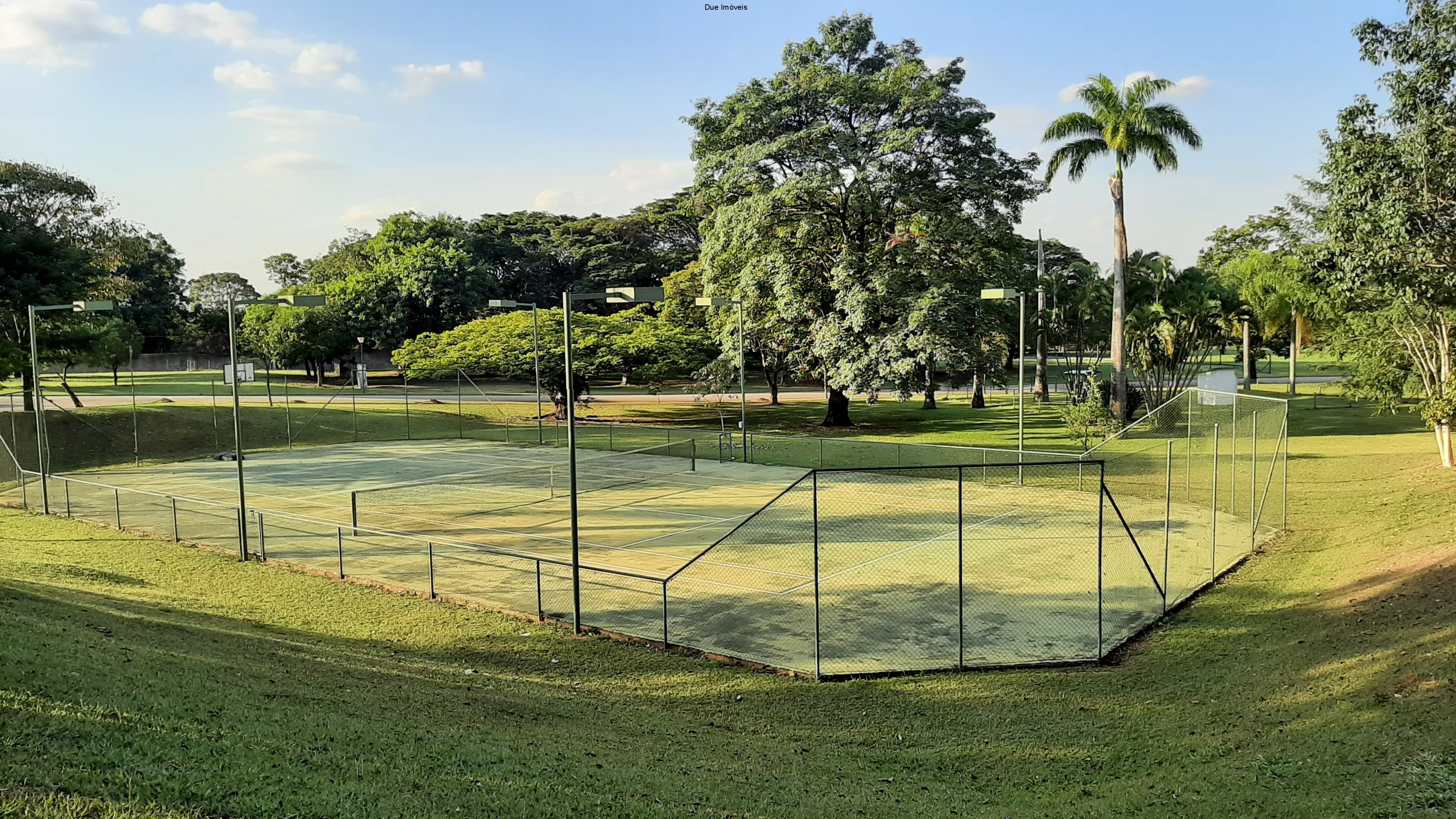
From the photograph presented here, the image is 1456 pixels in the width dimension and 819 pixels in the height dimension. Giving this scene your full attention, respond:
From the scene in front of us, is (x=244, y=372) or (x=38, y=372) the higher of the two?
(x=38, y=372)

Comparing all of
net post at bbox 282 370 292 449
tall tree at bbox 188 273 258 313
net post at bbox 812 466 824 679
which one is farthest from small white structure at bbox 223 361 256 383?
tall tree at bbox 188 273 258 313

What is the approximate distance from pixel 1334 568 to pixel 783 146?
29309mm

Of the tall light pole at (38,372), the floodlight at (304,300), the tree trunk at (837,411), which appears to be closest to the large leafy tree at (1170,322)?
the tree trunk at (837,411)

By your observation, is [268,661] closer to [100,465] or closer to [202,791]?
[202,791]

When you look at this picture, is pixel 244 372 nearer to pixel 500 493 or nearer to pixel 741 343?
pixel 500 493

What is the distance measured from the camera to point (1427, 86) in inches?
771

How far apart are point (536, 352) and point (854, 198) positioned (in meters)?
16.2

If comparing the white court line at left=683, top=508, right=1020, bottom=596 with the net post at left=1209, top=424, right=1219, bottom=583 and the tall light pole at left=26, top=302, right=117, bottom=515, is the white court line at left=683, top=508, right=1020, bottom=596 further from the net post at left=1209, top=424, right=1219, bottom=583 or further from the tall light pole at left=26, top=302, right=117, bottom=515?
the tall light pole at left=26, top=302, right=117, bottom=515

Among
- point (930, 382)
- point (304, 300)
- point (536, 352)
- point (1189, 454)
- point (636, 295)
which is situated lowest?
point (1189, 454)

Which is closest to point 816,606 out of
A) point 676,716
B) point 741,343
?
point 676,716

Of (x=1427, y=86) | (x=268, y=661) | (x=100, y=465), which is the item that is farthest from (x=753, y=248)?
(x=268, y=661)

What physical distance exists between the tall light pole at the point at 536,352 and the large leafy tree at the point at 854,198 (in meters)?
9.53

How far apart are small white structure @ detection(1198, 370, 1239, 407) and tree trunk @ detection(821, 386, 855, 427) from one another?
1638 centimetres

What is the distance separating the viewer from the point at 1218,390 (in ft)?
88.7
